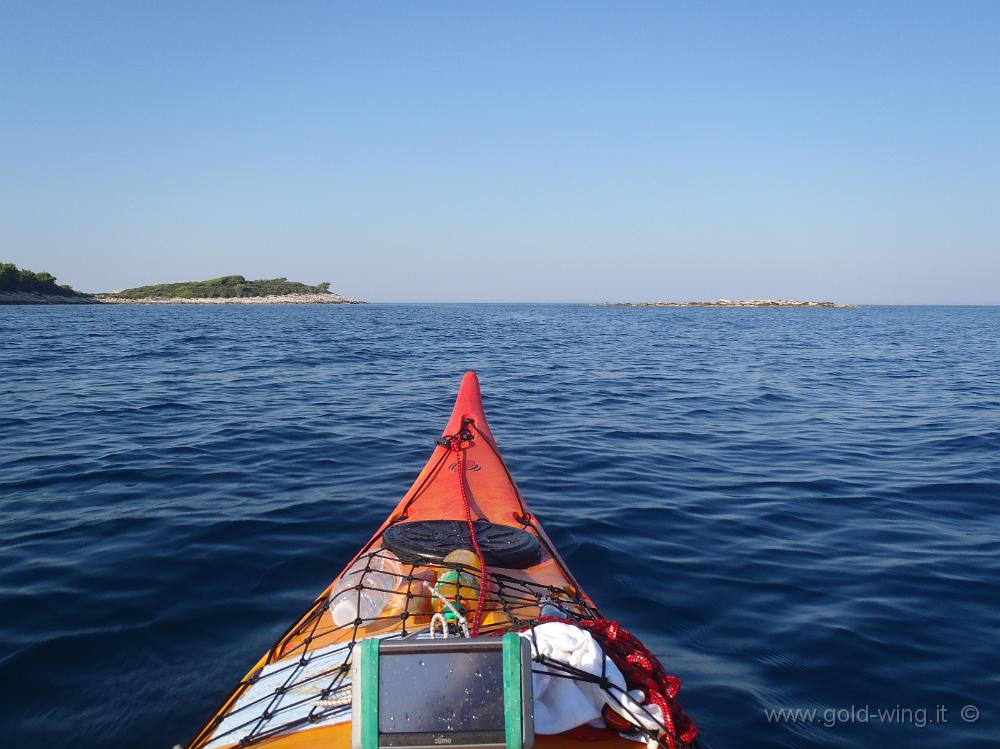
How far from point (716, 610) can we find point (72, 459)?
6.87 m

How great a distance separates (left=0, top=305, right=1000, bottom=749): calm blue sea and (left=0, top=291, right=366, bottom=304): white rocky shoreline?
2245 inches

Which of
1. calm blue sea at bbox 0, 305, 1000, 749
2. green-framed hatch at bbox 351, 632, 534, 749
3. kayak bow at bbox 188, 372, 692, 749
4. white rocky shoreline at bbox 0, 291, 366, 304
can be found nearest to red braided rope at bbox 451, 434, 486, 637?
kayak bow at bbox 188, 372, 692, 749

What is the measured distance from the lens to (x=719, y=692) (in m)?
3.38

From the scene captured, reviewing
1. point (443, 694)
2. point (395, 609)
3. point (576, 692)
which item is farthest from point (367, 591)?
point (443, 694)

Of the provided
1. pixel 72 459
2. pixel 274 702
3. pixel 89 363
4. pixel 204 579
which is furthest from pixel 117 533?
pixel 89 363

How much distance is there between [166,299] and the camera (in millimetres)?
89500

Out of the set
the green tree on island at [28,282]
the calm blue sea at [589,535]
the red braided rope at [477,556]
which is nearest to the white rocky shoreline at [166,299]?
the green tree on island at [28,282]

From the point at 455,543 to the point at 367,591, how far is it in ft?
1.90

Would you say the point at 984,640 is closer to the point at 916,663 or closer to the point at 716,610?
the point at 916,663

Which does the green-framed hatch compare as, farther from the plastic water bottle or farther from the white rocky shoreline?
the white rocky shoreline

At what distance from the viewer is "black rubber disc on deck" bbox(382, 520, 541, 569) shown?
3426 mm

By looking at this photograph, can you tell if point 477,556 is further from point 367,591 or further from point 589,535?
point 589,535

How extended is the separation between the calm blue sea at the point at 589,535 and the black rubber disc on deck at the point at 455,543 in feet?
3.12

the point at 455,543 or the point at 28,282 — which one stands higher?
the point at 28,282
